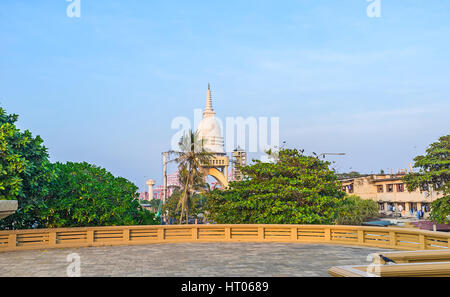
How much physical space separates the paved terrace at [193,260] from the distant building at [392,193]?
51452mm

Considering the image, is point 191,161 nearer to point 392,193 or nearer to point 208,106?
point 392,193

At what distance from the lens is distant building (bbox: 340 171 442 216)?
68062 mm

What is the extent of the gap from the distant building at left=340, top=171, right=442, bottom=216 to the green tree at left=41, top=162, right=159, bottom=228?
5244 centimetres

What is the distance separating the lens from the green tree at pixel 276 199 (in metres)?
28.8

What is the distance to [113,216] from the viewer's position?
22.8 metres

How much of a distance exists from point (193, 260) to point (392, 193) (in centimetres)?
6808

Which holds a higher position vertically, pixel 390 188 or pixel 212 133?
pixel 212 133

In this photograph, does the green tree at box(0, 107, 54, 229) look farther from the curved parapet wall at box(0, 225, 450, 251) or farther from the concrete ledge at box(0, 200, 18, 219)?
the concrete ledge at box(0, 200, 18, 219)

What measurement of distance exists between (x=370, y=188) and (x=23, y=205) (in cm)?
7448

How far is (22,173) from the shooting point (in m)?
20.0

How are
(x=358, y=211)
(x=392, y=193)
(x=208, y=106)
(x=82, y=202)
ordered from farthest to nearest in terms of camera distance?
(x=208, y=106), (x=392, y=193), (x=358, y=211), (x=82, y=202)

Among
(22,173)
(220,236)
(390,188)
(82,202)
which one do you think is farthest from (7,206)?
(390,188)
